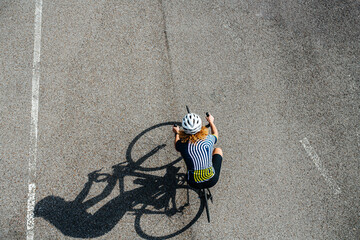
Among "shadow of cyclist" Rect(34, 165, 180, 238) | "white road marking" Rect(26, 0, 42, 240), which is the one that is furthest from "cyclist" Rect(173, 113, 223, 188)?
"white road marking" Rect(26, 0, 42, 240)

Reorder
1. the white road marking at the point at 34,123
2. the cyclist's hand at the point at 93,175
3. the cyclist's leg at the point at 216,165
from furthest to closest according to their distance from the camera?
1. the cyclist's hand at the point at 93,175
2. the white road marking at the point at 34,123
3. the cyclist's leg at the point at 216,165

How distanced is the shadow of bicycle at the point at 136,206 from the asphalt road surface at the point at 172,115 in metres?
0.02

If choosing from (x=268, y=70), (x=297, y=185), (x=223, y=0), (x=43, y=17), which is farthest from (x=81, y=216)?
(x=223, y=0)

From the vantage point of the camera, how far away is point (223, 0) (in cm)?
652

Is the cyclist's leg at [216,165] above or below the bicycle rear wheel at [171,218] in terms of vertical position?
above

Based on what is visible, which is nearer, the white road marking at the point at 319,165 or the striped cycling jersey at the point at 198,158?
the striped cycling jersey at the point at 198,158

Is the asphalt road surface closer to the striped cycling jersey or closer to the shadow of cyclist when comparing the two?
the shadow of cyclist

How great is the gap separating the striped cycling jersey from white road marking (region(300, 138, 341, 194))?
269 centimetres

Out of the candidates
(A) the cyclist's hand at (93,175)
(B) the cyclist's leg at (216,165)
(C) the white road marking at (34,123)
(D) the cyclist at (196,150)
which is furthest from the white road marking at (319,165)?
(C) the white road marking at (34,123)

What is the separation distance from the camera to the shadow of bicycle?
4.91 m

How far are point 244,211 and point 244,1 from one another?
222 inches

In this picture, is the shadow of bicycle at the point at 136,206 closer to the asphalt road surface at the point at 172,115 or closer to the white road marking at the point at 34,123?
the asphalt road surface at the point at 172,115

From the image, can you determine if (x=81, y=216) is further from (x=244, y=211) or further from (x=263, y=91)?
(x=263, y=91)

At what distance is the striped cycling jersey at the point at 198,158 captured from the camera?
13.5 ft
